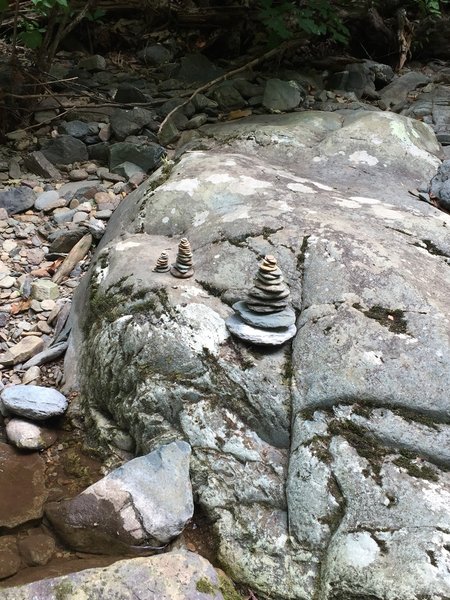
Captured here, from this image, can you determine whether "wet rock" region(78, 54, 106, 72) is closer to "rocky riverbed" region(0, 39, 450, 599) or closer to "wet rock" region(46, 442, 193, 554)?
"rocky riverbed" region(0, 39, 450, 599)

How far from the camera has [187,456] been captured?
3012mm

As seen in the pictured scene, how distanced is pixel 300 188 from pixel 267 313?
1505 millimetres

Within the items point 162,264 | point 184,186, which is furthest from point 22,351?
point 184,186

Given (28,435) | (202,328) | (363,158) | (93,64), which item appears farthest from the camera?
(93,64)

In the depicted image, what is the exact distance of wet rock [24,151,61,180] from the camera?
6.49 metres

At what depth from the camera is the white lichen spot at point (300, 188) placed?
14.2 feet

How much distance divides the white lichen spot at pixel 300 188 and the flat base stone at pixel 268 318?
53.8 inches

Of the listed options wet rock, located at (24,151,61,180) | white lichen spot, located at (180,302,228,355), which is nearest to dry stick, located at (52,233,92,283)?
wet rock, located at (24,151,61,180)

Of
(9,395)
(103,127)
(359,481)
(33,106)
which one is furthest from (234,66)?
(359,481)

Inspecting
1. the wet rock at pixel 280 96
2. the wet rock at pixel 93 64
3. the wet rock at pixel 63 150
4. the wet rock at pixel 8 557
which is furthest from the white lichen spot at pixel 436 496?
the wet rock at pixel 93 64

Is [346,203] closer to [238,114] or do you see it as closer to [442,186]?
[442,186]

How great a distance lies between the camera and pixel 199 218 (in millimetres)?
4164

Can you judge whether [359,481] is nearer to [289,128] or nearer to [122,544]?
[122,544]

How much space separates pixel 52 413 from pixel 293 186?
229 cm
